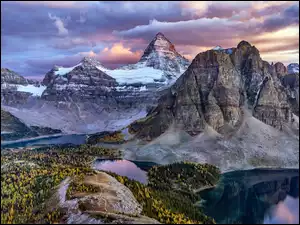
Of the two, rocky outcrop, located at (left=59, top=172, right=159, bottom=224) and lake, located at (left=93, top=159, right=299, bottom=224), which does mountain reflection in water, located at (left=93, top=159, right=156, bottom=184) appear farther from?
rocky outcrop, located at (left=59, top=172, right=159, bottom=224)

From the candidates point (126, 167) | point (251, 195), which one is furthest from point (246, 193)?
point (126, 167)

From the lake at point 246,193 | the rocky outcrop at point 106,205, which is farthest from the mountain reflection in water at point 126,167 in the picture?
the rocky outcrop at point 106,205

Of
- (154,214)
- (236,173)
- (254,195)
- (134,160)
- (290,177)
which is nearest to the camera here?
(154,214)

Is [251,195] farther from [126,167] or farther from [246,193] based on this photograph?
[126,167]

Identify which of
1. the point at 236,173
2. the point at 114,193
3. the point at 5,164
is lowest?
the point at 236,173

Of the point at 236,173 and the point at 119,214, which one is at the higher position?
the point at 119,214

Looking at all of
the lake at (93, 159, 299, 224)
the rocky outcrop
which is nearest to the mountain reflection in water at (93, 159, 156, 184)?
the lake at (93, 159, 299, 224)

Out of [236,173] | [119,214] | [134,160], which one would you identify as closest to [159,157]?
[134,160]

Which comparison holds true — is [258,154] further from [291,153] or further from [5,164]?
[5,164]
